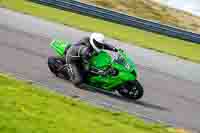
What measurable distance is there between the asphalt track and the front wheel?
205 millimetres

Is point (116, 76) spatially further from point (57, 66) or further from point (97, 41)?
point (57, 66)

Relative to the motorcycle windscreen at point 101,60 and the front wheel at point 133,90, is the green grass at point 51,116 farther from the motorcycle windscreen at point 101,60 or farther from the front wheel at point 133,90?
the motorcycle windscreen at point 101,60

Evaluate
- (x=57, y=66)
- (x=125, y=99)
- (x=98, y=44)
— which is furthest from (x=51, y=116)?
(x=57, y=66)

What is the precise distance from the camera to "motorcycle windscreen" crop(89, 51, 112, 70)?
567 inches

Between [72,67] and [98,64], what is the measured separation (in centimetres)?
70

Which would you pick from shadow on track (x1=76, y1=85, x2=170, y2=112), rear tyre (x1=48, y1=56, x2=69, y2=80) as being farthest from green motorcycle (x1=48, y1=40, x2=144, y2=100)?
rear tyre (x1=48, y1=56, x2=69, y2=80)

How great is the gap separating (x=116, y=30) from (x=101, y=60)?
11.2m

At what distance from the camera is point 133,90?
14031 millimetres

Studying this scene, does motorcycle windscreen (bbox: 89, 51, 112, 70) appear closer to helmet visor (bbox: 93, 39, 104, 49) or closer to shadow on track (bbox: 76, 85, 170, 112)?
helmet visor (bbox: 93, 39, 104, 49)

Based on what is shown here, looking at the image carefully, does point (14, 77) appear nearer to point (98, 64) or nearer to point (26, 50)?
point (98, 64)

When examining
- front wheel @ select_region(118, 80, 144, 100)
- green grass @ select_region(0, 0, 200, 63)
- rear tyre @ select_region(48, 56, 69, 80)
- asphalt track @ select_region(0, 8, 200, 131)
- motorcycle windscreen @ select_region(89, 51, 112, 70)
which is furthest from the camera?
green grass @ select_region(0, 0, 200, 63)

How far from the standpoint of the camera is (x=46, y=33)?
847 inches

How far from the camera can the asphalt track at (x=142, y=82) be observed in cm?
1319

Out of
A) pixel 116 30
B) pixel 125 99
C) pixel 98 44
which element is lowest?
pixel 125 99
